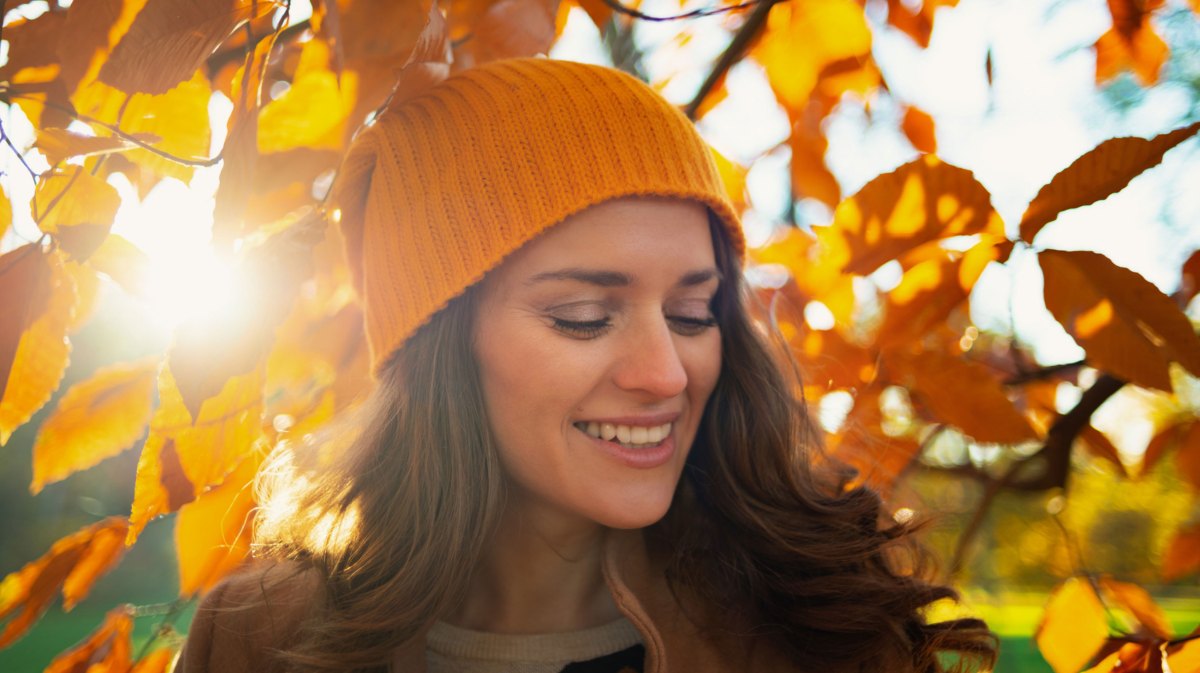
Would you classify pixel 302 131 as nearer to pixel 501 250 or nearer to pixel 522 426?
pixel 501 250

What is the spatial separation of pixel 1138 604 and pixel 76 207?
1.69 meters

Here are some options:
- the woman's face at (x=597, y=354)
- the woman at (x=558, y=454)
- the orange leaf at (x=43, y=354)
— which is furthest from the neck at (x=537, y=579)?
the orange leaf at (x=43, y=354)

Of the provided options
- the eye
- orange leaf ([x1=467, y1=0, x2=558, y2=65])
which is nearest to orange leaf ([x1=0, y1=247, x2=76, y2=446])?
the eye

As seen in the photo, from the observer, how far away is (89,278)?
3.83ft

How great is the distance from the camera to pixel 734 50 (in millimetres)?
1853

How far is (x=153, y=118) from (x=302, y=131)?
224 millimetres

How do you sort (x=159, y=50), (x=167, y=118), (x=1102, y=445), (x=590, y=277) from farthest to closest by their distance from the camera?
(x=1102, y=445), (x=590, y=277), (x=167, y=118), (x=159, y=50)

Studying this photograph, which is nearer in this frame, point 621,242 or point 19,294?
point 19,294

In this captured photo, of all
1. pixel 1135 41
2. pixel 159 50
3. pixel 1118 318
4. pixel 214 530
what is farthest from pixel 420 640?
pixel 1135 41

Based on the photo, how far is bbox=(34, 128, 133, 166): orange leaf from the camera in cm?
88

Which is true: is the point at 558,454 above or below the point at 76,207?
below

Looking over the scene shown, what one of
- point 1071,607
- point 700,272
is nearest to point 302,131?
point 700,272

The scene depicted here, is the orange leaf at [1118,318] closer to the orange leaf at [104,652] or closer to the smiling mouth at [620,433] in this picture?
the smiling mouth at [620,433]

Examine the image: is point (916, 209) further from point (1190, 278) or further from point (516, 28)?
point (516, 28)
